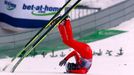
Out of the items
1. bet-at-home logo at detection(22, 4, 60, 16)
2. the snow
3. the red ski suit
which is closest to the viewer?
the red ski suit

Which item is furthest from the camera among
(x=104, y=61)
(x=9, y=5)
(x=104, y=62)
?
(x=9, y=5)

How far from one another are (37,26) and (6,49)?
8.78 ft

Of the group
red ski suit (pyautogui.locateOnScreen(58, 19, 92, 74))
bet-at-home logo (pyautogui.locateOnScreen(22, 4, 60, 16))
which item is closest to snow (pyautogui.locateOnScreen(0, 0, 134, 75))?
red ski suit (pyautogui.locateOnScreen(58, 19, 92, 74))

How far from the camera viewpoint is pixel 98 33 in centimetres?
2109

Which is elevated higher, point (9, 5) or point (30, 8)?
point (9, 5)

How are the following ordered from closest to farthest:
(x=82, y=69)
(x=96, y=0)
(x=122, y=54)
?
(x=82, y=69) → (x=122, y=54) → (x=96, y=0)

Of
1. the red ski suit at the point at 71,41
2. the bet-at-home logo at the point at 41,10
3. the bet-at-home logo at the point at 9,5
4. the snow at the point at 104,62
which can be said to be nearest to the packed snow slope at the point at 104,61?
the snow at the point at 104,62

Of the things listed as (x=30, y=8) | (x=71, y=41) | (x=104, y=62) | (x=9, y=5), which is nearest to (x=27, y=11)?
(x=30, y=8)

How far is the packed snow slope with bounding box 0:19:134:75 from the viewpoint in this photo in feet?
39.9

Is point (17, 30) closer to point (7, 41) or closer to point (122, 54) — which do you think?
point (7, 41)

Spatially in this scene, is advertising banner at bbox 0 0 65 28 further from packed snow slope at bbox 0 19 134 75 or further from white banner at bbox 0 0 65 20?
packed snow slope at bbox 0 19 134 75

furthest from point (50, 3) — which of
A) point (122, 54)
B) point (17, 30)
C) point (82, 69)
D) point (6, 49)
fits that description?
point (82, 69)

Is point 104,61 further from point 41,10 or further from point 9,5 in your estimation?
point 9,5

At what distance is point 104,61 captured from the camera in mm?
14703
